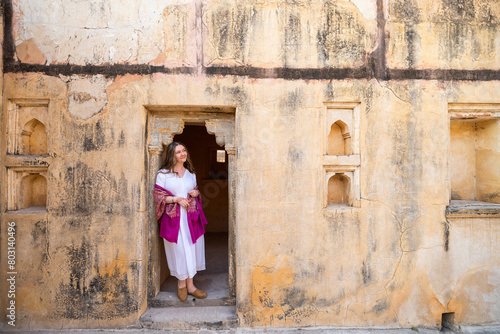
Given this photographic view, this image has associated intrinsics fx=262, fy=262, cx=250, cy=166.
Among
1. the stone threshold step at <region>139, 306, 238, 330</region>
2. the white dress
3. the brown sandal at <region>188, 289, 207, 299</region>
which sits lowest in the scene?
the stone threshold step at <region>139, 306, 238, 330</region>

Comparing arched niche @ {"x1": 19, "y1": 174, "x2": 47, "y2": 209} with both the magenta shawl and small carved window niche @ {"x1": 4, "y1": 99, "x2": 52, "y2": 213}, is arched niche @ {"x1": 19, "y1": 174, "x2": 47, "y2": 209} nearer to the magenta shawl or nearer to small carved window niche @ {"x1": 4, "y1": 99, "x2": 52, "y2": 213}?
small carved window niche @ {"x1": 4, "y1": 99, "x2": 52, "y2": 213}

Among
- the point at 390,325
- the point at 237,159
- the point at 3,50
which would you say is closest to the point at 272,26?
the point at 237,159

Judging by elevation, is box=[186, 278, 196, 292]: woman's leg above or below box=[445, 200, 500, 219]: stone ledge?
below

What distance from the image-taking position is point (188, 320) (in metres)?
3.12

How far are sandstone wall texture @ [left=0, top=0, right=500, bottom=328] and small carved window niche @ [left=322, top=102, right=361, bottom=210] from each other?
0.05 m

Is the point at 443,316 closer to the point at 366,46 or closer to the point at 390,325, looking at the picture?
the point at 390,325

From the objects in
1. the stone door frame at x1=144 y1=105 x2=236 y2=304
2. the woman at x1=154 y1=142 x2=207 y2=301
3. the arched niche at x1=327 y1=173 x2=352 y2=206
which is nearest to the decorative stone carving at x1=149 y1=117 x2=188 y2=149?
the stone door frame at x1=144 y1=105 x2=236 y2=304

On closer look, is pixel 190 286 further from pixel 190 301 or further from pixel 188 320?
pixel 188 320

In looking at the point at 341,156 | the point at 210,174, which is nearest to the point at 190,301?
the point at 341,156

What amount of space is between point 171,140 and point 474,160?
4.17 m

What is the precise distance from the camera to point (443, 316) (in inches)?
132

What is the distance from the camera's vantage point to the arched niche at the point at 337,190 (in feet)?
11.2

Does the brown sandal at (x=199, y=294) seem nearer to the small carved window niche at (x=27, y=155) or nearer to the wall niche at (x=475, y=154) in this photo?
the small carved window niche at (x=27, y=155)

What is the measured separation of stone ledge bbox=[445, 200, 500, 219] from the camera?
3.25 metres
